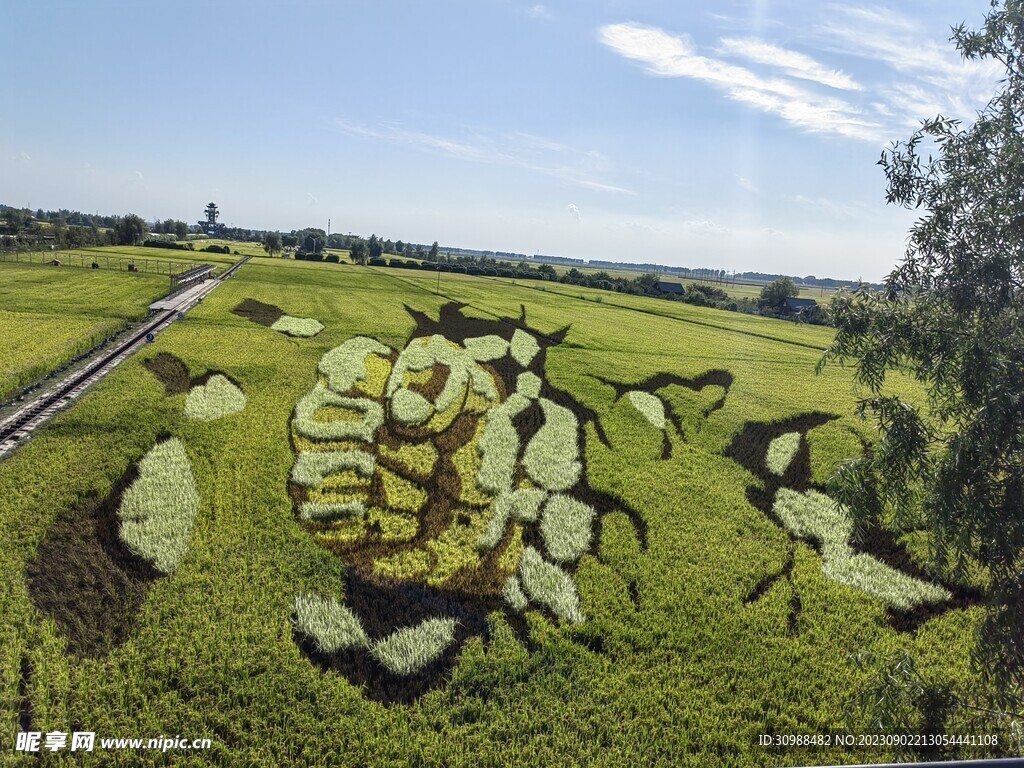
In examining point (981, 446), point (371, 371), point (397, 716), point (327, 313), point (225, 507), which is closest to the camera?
point (981, 446)

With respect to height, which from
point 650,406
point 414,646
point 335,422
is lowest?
point 414,646

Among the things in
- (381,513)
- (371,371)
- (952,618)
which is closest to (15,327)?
(371,371)

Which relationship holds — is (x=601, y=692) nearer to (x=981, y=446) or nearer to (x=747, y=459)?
(x=981, y=446)

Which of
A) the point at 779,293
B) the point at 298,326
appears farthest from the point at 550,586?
the point at 779,293

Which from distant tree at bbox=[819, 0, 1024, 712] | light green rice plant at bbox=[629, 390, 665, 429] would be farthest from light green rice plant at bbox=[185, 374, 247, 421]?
distant tree at bbox=[819, 0, 1024, 712]

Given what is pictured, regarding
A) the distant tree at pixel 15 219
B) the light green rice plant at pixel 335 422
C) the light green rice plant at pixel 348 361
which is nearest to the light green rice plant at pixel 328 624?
the light green rice plant at pixel 335 422

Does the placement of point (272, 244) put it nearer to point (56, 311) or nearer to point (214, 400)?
point (56, 311)
